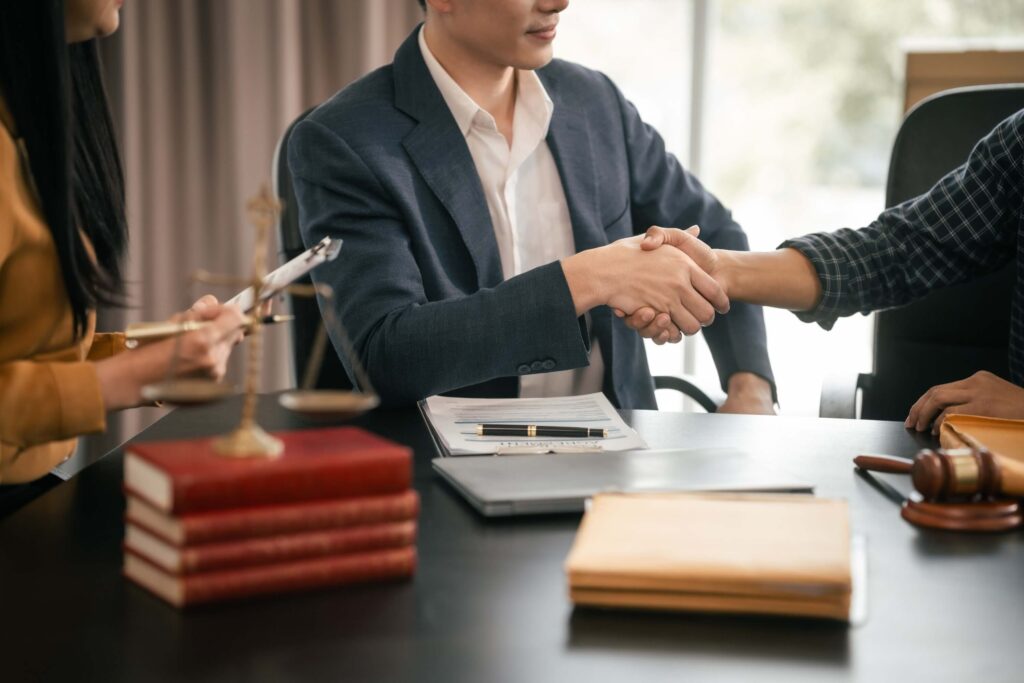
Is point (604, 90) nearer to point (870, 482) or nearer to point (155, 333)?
point (870, 482)

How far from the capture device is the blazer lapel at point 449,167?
169 centimetres

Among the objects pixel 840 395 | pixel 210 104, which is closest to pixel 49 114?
pixel 840 395

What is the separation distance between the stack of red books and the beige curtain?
88.3 inches

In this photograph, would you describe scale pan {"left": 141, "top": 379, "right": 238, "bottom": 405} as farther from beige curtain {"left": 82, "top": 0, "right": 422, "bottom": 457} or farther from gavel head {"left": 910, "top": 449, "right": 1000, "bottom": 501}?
beige curtain {"left": 82, "top": 0, "right": 422, "bottom": 457}

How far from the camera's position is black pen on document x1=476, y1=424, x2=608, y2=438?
1.21 metres

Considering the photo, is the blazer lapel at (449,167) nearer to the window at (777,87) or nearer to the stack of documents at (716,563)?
the stack of documents at (716,563)

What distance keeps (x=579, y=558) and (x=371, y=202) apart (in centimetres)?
96

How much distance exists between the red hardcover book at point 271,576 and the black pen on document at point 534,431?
402mm

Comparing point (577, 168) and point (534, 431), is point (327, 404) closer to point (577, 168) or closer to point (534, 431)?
point (534, 431)

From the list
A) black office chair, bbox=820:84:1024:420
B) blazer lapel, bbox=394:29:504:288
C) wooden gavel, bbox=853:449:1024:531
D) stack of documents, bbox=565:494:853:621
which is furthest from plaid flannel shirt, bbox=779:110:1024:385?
stack of documents, bbox=565:494:853:621

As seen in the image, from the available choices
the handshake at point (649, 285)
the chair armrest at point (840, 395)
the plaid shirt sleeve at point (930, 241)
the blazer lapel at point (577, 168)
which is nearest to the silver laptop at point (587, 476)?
the handshake at point (649, 285)

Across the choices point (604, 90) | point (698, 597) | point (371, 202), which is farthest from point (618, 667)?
point (604, 90)

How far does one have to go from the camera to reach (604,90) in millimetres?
1979

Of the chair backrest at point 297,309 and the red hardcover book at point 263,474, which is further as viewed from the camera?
the chair backrest at point 297,309
